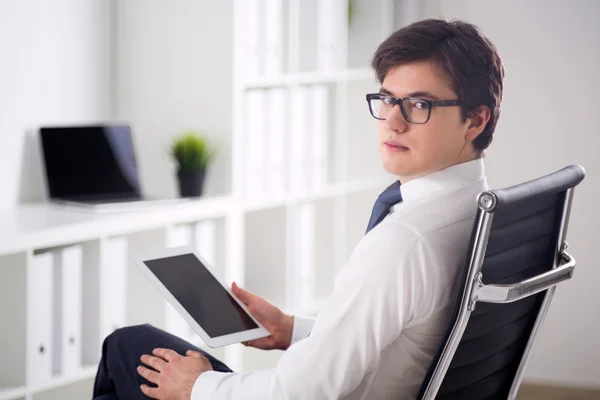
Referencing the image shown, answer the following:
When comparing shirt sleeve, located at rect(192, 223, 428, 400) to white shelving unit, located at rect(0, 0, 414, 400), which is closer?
shirt sleeve, located at rect(192, 223, 428, 400)

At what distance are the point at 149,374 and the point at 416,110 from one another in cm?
75

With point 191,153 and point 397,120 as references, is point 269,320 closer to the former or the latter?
point 397,120

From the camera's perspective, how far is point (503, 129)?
415cm

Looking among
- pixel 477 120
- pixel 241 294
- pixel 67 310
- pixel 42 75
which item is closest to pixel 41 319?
pixel 67 310

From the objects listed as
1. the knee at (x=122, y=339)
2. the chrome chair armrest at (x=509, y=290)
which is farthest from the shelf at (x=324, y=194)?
the chrome chair armrest at (x=509, y=290)

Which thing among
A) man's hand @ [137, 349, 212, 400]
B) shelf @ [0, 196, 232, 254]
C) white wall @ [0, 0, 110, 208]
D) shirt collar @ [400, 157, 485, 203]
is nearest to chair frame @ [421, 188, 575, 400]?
shirt collar @ [400, 157, 485, 203]

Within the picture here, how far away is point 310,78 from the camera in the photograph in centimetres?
338

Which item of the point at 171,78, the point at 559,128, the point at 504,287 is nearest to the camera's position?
the point at 504,287

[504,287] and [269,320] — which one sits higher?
[504,287]

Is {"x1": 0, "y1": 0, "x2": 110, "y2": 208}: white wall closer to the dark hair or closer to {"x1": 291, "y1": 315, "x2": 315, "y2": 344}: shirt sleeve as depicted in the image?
{"x1": 291, "y1": 315, "x2": 315, "y2": 344}: shirt sleeve

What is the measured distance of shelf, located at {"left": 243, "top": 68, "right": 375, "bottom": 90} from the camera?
3068 millimetres

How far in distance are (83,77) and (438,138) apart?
1726 mm

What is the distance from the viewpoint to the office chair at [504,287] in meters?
1.41

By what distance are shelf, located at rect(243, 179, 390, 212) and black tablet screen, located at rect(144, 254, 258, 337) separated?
106 cm
